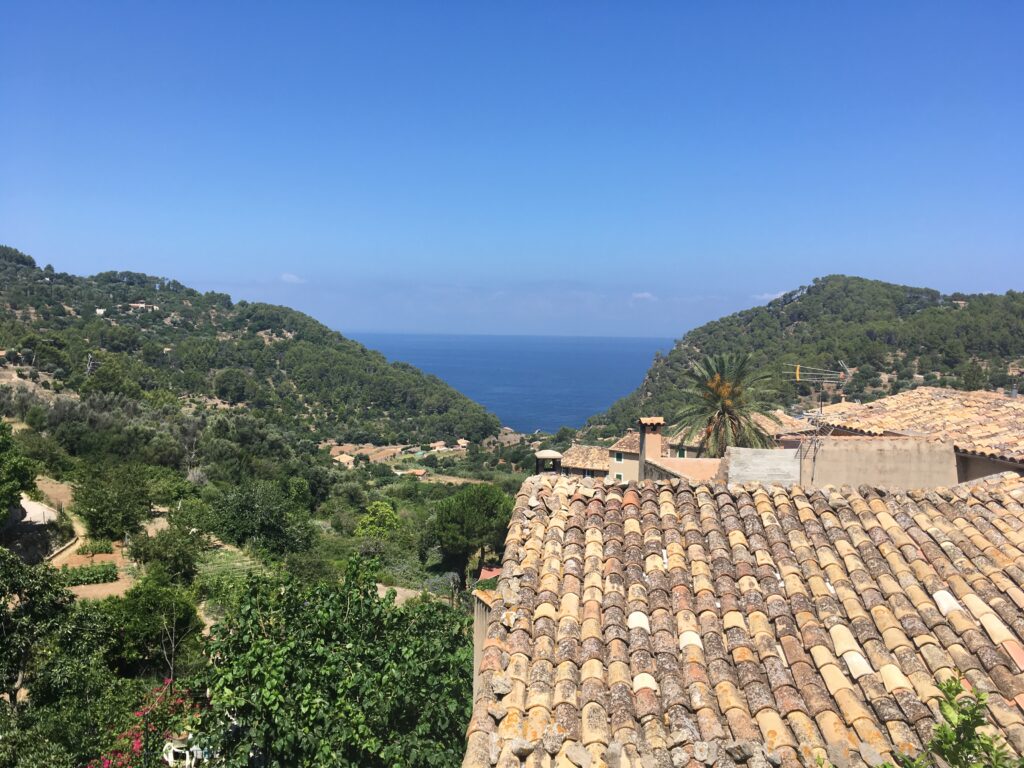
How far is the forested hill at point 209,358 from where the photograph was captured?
5525 cm

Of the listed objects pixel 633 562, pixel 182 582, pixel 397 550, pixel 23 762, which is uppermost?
pixel 633 562

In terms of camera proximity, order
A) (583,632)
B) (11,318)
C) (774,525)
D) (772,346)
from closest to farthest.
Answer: (583,632), (774,525), (11,318), (772,346)

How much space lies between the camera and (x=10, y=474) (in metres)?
23.3

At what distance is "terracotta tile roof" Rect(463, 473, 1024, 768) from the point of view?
3492 millimetres

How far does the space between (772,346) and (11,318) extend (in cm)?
7652

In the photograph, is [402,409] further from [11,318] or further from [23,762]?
[23,762]

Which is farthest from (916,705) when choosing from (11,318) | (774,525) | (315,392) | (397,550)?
(315,392)

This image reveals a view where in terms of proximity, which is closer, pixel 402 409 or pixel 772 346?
pixel 772 346

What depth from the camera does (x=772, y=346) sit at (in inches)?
2778

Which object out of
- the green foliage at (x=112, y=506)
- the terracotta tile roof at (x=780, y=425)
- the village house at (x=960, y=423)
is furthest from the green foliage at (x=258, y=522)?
the village house at (x=960, y=423)

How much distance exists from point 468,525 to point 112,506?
15769mm

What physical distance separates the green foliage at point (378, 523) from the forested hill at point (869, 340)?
21.4m

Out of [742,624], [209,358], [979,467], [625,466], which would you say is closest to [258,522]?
[625,466]

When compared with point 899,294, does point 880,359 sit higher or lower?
lower
